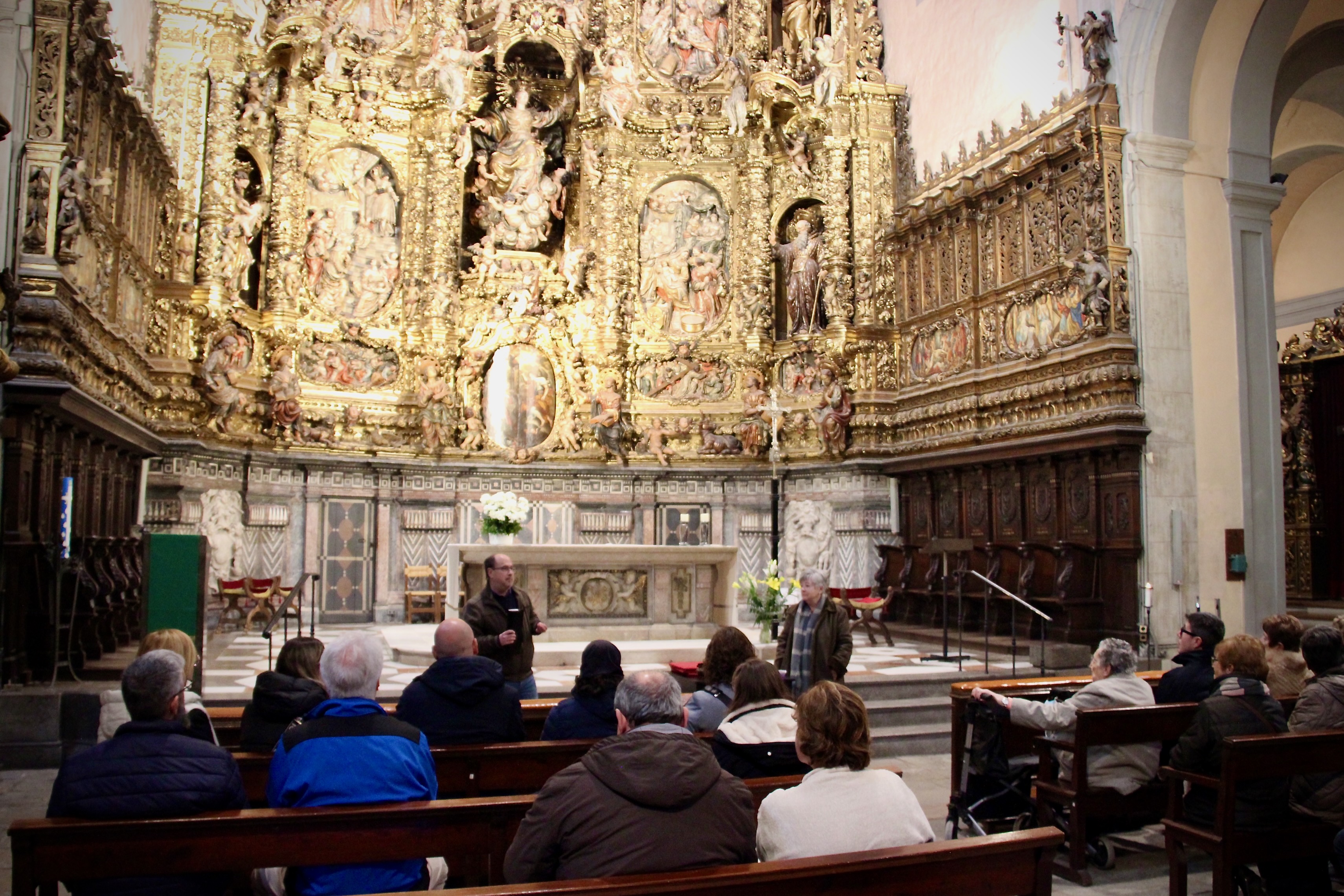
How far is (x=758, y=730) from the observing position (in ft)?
14.7

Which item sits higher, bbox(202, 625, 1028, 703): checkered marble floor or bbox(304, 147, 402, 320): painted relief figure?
bbox(304, 147, 402, 320): painted relief figure

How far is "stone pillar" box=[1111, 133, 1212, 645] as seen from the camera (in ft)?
41.6

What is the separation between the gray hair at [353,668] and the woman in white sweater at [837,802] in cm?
156

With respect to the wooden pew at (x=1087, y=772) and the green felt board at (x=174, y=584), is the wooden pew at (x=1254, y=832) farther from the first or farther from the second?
the green felt board at (x=174, y=584)

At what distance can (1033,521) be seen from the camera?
1459 centimetres

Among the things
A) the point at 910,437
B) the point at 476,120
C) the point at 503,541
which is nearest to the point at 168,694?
the point at 503,541

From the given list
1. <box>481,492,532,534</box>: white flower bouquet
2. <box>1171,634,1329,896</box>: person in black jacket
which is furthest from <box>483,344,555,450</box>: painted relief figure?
<box>1171,634,1329,896</box>: person in black jacket

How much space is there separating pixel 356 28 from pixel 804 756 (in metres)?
17.9

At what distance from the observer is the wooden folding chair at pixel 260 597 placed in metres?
14.8

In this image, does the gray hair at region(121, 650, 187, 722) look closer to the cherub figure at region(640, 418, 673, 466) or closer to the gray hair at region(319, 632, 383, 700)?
the gray hair at region(319, 632, 383, 700)

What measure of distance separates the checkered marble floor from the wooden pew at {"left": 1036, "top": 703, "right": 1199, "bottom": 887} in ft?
12.2

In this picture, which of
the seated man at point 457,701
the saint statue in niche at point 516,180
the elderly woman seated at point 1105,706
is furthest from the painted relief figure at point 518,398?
the seated man at point 457,701

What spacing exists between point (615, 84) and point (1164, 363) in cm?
1108

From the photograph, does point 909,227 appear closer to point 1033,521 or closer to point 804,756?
point 1033,521
